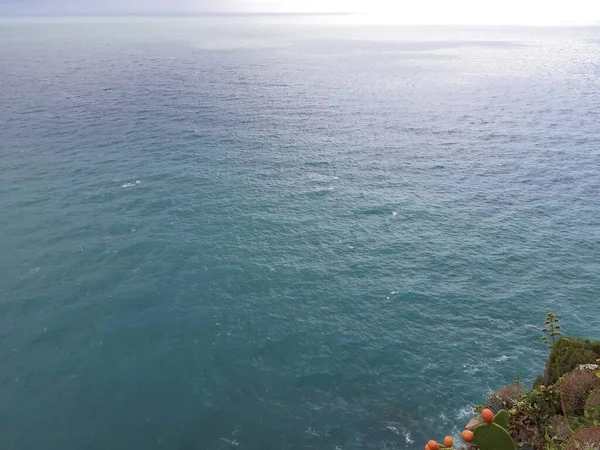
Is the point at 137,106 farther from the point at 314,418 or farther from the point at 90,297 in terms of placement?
the point at 314,418

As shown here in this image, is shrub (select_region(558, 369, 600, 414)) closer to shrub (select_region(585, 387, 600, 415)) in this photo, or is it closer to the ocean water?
shrub (select_region(585, 387, 600, 415))

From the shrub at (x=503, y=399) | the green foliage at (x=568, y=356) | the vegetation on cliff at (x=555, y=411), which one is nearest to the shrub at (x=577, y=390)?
the vegetation on cliff at (x=555, y=411)

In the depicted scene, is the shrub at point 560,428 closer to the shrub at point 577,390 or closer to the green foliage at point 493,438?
the shrub at point 577,390

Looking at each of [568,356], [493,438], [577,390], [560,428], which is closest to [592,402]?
[577,390]

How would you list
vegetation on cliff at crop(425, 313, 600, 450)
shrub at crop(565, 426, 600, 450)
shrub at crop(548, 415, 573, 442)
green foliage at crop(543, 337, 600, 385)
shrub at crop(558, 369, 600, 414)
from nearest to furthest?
shrub at crop(565, 426, 600, 450)
vegetation on cliff at crop(425, 313, 600, 450)
shrub at crop(548, 415, 573, 442)
shrub at crop(558, 369, 600, 414)
green foliage at crop(543, 337, 600, 385)

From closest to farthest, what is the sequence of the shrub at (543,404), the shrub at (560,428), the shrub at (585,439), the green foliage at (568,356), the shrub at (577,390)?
1. the shrub at (585,439)
2. the shrub at (560,428)
3. the shrub at (577,390)
4. the shrub at (543,404)
5. the green foliage at (568,356)

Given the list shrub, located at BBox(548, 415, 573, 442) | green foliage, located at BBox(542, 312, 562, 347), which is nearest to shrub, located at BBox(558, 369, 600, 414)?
shrub, located at BBox(548, 415, 573, 442)
